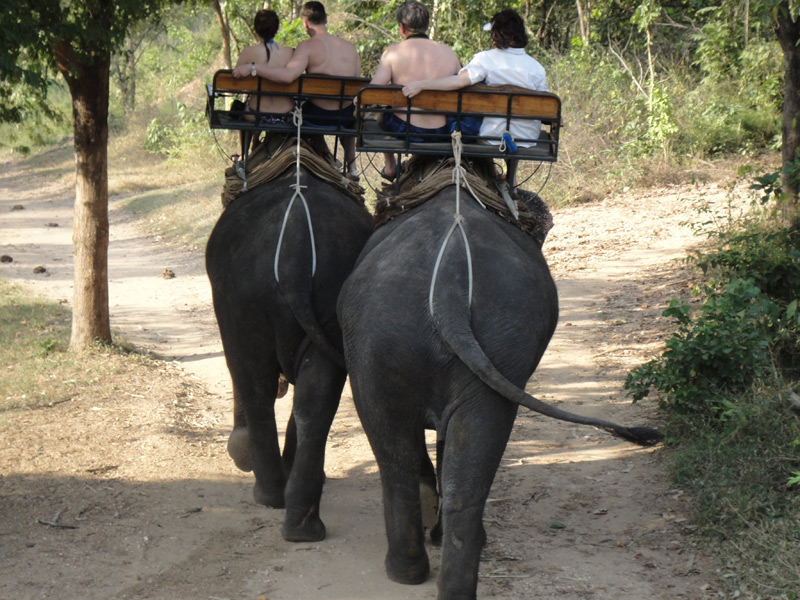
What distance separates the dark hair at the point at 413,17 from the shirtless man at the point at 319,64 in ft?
2.16

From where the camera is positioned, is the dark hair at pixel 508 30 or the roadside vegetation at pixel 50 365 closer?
the dark hair at pixel 508 30

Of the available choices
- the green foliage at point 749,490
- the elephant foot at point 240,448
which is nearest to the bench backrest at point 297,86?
the elephant foot at point 240,448

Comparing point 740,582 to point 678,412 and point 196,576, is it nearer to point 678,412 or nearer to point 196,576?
point 678,412

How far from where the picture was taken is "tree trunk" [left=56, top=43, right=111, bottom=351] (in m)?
8.19

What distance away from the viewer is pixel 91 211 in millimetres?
8508

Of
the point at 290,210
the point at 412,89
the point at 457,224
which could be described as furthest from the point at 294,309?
the point at 412,89

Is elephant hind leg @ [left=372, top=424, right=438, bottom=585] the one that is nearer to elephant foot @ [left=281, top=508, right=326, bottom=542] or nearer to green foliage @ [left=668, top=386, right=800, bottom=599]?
elephant foot @ [left=281, top=508, right=326, bottom=542]

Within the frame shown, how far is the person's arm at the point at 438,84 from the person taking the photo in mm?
4746

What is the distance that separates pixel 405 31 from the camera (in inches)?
209

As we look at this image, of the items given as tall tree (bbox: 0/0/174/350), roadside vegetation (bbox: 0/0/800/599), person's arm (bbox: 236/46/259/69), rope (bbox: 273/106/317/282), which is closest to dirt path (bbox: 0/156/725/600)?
roadside vegetation (bbox: 0/0/800/599)

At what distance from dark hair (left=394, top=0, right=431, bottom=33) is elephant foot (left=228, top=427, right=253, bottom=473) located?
2.55 metres

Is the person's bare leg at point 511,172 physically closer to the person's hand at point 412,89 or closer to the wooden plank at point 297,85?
the person's hand at point 412,89

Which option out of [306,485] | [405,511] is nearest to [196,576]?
[306,485]

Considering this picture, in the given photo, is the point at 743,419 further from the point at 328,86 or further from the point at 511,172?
the point at 328,86
